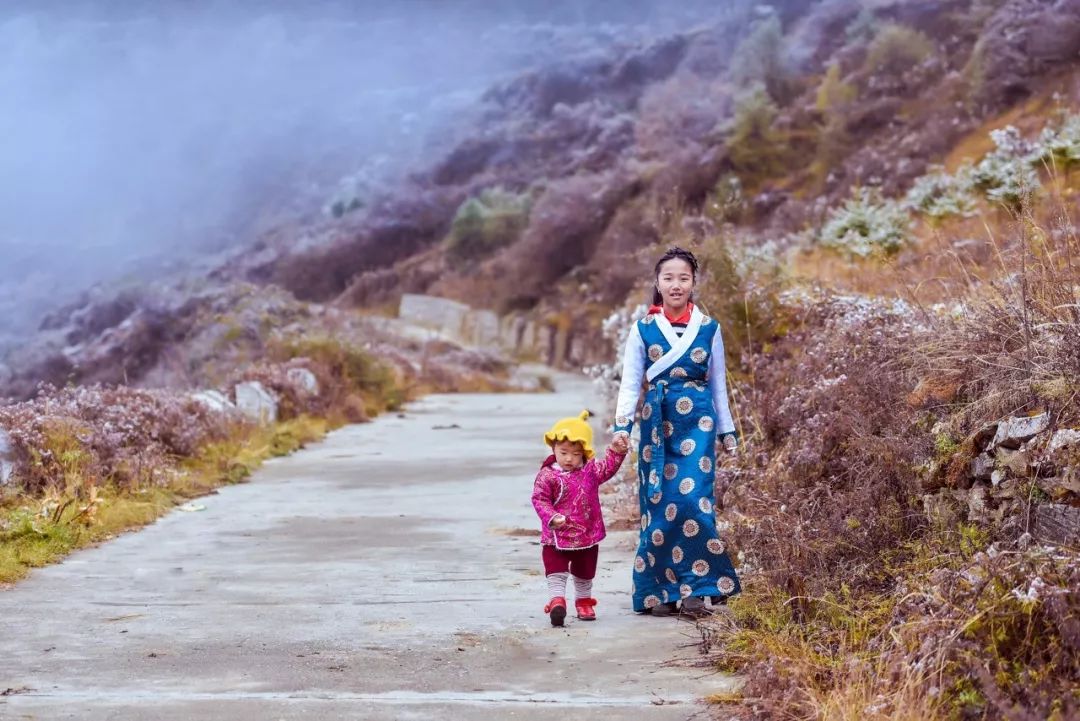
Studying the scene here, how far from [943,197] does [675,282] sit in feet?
40.0

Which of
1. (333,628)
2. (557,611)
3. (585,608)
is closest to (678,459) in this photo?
(585,608)

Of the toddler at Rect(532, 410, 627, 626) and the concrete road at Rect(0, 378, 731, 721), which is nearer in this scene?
the concrete road at Rect(0, 378, 731, 721)

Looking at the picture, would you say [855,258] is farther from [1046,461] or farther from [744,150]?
[744,150]

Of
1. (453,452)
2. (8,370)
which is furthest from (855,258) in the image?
(8,370)

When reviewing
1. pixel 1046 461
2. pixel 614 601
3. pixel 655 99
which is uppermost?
pixel 655 99

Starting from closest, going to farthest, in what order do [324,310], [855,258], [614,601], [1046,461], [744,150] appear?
[1046,461] < [614,601] < [855,258] < [324,310] < [744,150]

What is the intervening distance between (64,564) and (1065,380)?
509 centimetres

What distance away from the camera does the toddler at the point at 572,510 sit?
19.3 ft

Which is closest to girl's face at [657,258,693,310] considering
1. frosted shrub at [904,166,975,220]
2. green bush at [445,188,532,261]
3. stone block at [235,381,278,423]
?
stone block at [235,381,278,423]

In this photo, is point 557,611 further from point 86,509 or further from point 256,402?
point 256,402

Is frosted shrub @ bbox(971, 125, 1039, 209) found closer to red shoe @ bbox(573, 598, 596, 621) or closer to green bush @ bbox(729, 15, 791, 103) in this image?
red shoe @ bbox(573, 598, 596, 621)

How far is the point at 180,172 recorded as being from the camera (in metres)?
50.7

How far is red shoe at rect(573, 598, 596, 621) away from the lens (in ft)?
19.1

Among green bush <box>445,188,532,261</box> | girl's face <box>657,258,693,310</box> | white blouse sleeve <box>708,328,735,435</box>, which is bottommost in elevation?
white blouse sleeve <box>708,328,735,435</box>
